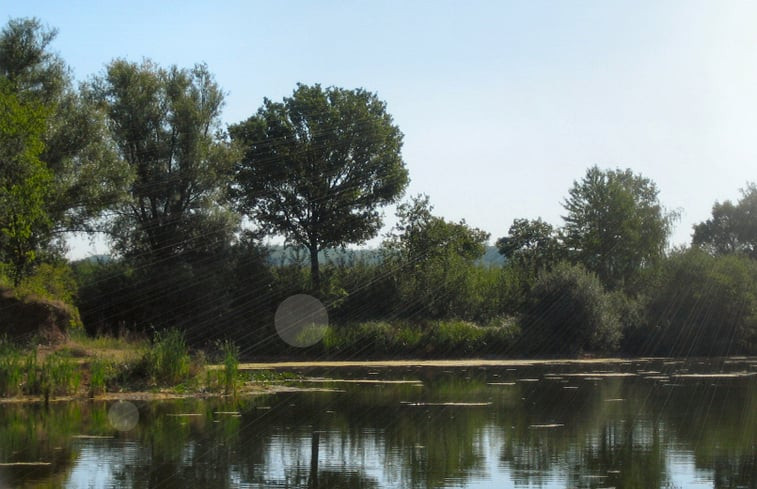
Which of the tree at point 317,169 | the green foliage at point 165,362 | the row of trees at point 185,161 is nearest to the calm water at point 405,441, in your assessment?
the green foliage at point 165,362

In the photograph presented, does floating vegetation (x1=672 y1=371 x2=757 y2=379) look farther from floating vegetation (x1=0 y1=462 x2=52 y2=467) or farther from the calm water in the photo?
floating vegetation (x1=0 y1=462 x2=52 y2=467)

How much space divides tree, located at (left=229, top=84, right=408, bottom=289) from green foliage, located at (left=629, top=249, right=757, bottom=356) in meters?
17.2

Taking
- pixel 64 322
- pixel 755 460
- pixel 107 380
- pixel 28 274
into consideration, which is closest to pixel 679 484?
pixel 755 460

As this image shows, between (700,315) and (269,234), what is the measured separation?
26.0m

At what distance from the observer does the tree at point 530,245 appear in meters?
72.9

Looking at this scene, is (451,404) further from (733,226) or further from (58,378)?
(733,226)

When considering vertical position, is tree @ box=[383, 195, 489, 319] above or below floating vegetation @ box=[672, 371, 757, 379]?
above

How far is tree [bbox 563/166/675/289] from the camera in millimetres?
72500

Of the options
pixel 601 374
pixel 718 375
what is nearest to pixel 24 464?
pixel 601 374

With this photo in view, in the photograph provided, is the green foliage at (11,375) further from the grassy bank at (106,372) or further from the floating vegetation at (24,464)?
the floating vegetation at (24,464)

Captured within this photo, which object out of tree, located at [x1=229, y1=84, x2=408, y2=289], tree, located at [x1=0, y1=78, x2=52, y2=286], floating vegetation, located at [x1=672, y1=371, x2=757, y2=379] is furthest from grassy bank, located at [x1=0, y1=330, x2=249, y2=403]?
tree, located at [x1=229, y1=84, x2=408, y2=289]

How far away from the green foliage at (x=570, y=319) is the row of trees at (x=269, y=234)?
0.28 ft

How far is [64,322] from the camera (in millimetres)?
34438

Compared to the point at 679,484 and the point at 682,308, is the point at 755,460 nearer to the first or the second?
the point at 679,484
